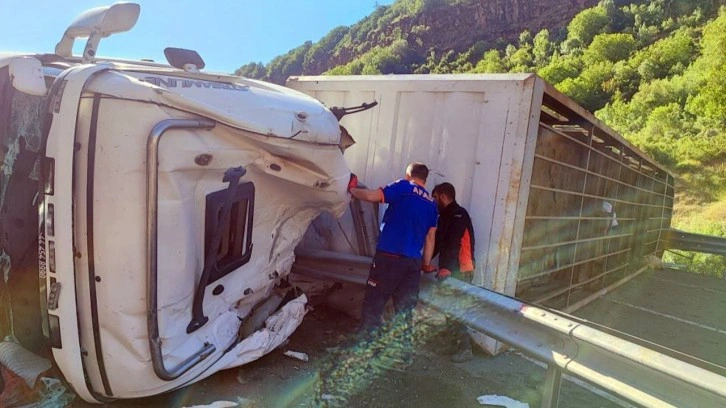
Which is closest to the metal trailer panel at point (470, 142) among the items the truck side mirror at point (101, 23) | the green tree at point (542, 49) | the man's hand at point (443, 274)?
the man's hand at point (443, 274)

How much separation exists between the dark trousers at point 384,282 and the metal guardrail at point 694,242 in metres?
11.5

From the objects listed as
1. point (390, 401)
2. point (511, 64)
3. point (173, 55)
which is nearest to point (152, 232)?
point (173, 55)

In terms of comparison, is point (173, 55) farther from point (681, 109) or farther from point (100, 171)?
point (681, 109)

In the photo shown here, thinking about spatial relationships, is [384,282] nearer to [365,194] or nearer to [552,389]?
[365,194]

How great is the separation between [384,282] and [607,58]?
255 ft

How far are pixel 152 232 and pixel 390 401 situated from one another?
1778 mm

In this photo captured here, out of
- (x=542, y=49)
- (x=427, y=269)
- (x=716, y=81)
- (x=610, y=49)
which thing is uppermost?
(x=542, y=49)

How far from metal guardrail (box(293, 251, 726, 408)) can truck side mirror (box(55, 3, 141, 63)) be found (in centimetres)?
267

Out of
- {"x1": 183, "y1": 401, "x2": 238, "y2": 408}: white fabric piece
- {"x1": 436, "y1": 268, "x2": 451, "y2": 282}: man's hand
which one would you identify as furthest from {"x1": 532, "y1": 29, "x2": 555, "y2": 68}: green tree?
{"x1": 183, "y1": 401, "x2": 238, "y2": 408}: white fabric piece

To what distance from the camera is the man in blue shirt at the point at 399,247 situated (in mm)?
3762

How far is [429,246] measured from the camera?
4.02 m

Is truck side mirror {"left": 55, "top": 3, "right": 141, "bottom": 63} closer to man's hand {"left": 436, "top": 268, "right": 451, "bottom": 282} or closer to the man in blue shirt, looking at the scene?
the man in blue shirt

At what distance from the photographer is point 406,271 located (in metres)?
3.81

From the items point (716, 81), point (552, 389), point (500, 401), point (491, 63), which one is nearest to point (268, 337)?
point (500, 401)
